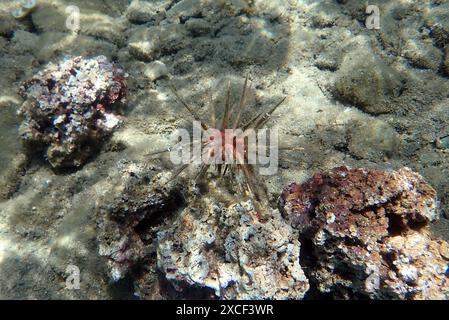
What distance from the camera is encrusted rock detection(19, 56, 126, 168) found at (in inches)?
153

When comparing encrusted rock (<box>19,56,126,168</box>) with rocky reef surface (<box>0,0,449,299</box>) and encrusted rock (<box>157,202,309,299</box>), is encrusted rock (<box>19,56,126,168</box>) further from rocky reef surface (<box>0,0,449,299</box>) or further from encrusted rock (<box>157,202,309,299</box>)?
encrusted rock (<box>157,202,309,299</box>)

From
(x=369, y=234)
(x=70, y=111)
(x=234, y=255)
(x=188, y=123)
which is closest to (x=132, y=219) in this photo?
(x=234, y=255)

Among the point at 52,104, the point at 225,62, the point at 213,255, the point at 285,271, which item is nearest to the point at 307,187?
the point at 285,271

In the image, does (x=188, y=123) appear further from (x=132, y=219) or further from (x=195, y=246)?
(x=195, y=246)

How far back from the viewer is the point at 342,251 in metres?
2.75

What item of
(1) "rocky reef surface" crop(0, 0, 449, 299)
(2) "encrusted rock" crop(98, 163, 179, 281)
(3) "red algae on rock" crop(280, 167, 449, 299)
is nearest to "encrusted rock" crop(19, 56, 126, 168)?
(1) "rocky reef surface" crop(0, 0, 449, 299)

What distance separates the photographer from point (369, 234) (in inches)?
108

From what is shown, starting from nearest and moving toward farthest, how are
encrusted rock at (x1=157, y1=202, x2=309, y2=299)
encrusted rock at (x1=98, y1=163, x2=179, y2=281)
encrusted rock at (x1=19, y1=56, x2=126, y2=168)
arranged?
1. encrusted rock at (x1=157, y1=202, x2=309, y2=299)
2. encrusted rock at (x1=98, y1=163, x2=179, y2=281)
3. encrusted rock at (x1=19, y1=56, x2=126, y2=168)

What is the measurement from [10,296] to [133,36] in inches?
151

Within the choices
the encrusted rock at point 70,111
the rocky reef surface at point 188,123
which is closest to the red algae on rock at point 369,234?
the rocky reef surface at point 188,123

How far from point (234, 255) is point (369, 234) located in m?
1.15

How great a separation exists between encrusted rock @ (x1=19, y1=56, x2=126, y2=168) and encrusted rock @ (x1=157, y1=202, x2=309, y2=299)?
5.82 ft

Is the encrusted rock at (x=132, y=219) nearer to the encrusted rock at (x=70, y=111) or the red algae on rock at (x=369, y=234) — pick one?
the encrusted rock at (x=70, y=111)

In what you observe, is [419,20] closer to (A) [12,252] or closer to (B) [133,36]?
(B) [133,36]
